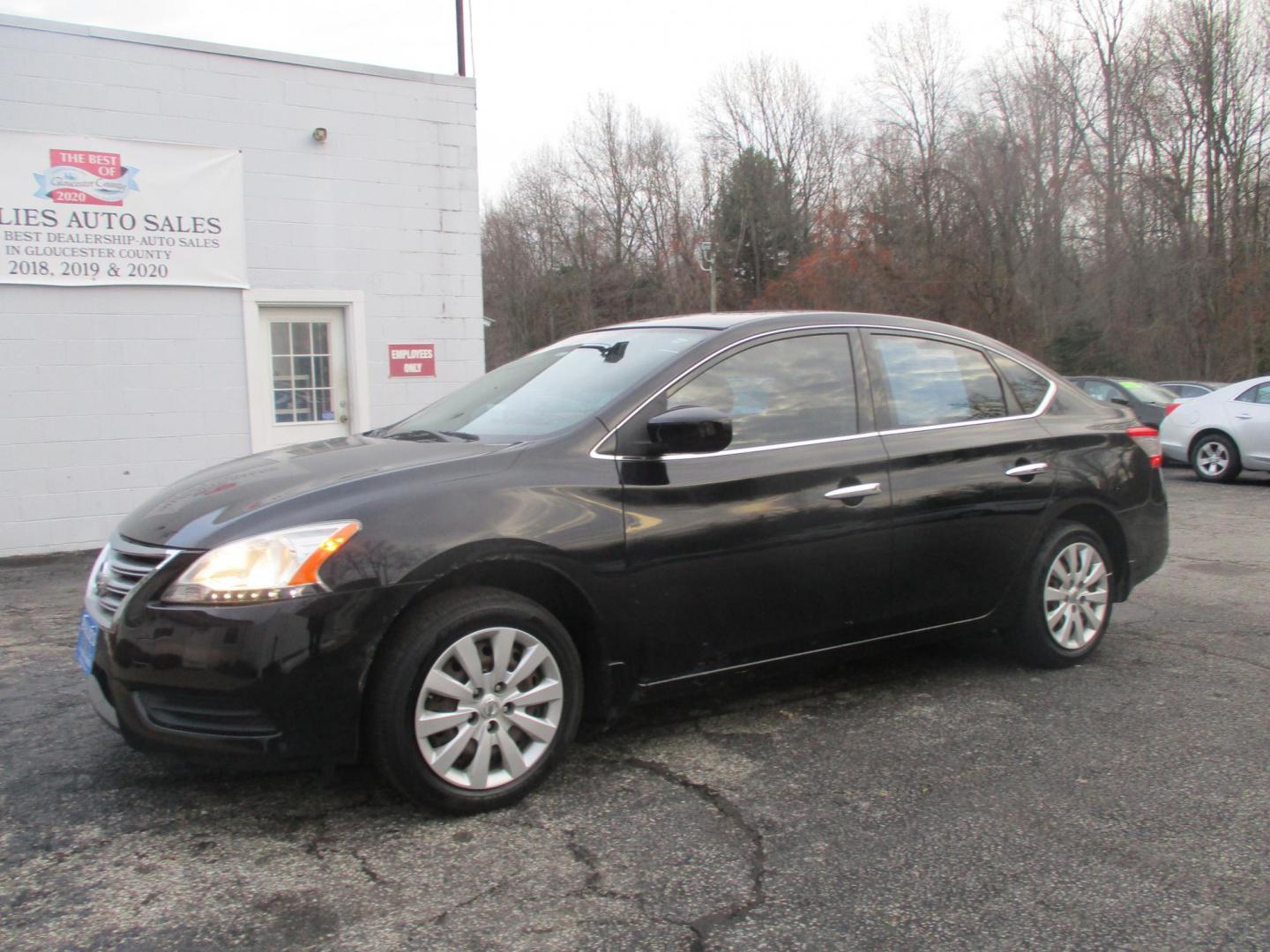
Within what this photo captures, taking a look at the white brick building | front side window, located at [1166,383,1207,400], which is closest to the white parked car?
front side window, located at [1166,383,1207,400]

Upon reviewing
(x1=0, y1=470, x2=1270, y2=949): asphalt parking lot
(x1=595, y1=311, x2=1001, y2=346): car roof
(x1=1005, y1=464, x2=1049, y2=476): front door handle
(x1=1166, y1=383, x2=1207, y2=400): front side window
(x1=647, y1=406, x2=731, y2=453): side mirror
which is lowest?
(x1=0, y1=470, x2=1270, y2=949): asphalt parking lot

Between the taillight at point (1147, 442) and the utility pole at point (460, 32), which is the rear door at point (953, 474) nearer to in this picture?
the taillight at point (1147, 442)

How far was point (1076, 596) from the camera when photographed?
484 cm

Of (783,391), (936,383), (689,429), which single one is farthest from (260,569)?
(936,383)

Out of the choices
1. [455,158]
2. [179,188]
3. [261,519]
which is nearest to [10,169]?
[179,188]

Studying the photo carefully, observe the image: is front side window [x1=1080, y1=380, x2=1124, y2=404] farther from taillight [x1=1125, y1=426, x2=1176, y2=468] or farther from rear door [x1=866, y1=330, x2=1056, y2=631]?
rear door [x1=866, y1=330, x2=1056, y2=631]

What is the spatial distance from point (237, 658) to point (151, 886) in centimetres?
64

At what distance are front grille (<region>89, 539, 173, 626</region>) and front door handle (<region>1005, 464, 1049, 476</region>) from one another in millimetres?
3342

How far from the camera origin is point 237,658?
3006 millimetres

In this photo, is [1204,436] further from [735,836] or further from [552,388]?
[735,836]

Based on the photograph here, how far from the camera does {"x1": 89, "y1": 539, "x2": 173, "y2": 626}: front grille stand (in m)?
3.21

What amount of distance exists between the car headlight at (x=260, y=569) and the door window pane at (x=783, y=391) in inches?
54.2

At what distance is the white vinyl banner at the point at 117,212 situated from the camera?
332 inches

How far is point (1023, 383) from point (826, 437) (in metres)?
1.33
